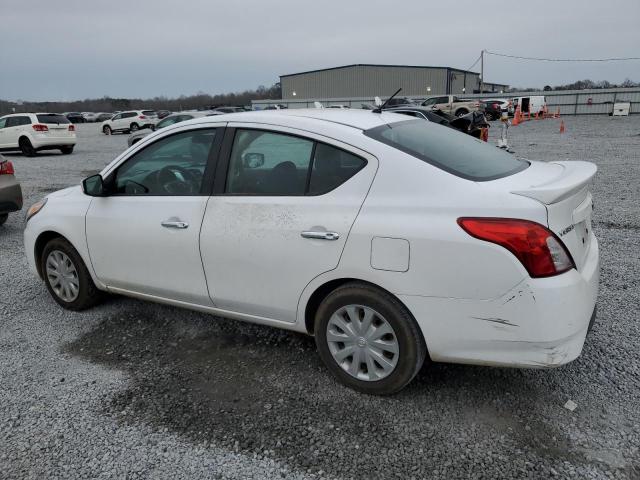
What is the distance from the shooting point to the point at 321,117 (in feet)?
10.5

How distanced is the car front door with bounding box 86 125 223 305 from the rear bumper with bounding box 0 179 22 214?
391 cm

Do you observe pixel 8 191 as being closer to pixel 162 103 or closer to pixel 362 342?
pixel 362 342

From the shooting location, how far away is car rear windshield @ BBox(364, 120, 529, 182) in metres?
2.80

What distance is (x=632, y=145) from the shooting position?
16.1 m

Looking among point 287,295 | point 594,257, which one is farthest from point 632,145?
point 287,295

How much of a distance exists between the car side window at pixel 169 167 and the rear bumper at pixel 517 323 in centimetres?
168

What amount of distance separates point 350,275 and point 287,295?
48 cm

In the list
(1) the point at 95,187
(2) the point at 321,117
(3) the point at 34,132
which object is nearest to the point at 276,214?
(2) the point at 321,117

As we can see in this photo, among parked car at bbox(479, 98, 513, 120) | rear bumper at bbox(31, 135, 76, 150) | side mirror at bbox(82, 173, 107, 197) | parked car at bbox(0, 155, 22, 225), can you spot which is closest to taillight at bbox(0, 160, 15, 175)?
parked car at bbox(0, 155, 22, 225)

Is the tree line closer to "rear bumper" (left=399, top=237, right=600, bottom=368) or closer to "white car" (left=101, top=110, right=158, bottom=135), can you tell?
"white car" (left=101, top=110, right=158, bottom=135)

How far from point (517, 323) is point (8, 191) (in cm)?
697

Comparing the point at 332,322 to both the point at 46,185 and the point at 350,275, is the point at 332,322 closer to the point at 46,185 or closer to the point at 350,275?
the point at 350,275

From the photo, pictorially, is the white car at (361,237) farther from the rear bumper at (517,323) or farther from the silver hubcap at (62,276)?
the silver hubcap at (62,276)

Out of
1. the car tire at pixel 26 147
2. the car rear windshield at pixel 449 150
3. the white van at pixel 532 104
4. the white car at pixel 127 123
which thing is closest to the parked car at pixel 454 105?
the white van at pixel 532 104
